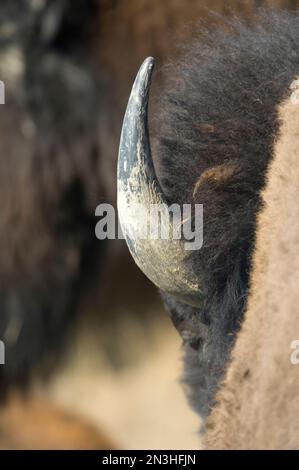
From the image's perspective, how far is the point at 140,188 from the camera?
1.81m

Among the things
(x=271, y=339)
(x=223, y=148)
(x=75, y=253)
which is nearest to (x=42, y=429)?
(x=75, y=253)

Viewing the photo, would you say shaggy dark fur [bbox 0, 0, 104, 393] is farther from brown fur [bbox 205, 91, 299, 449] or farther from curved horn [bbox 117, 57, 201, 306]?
brown fur [bbox 205, 91, 299, 449]

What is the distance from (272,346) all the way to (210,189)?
660 mm

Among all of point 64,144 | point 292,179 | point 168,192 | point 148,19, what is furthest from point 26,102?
point 292,179

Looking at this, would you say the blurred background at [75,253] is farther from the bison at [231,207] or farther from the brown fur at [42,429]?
the bison at [231,207]

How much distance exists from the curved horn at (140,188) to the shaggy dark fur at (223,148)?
0.08 metres

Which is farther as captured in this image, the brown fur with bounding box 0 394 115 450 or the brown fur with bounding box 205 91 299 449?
the brown fur with bounding box 0 394 115 450

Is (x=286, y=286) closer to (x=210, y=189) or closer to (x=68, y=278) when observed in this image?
(x=210, y=189)

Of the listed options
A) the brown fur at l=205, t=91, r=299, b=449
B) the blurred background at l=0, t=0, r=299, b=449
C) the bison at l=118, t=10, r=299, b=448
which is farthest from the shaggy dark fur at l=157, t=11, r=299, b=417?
the blurred background at l=0, t=0, r=299, b=449

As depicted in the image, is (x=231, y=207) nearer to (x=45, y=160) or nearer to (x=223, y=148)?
(x=223, y=148)

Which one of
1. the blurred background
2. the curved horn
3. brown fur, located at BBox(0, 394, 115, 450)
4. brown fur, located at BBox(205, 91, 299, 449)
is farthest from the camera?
brown fur, located at BBox(0, 394, 115, 450)

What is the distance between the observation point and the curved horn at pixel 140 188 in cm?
181

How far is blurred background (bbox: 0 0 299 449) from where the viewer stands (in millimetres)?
5504

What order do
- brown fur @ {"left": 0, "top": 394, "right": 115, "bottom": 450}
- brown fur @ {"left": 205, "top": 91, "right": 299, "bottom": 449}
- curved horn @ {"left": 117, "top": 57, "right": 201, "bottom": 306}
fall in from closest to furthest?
brown fur @ {"left": 205, "top": 91, "right": 299, "bottom": 449} → curved horn @ {"left": 117, "top": 57, "right": 201, "bottom": 306} → brown fur @ {"left": 0, "top": 394, "right": 115, "bottom": 450}
